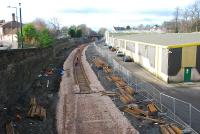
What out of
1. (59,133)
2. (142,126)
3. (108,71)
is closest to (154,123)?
(142,126)

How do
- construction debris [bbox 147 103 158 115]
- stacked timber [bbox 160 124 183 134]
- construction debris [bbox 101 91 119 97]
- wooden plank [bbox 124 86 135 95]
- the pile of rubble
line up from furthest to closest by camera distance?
construction debris [bbox 101 91 119 97], wooden plank [bbox 124 86 135 95], construction debris [bbox 147 103 158 115], the pile of rubble, stacked timber [bbox 160 124 183 134]

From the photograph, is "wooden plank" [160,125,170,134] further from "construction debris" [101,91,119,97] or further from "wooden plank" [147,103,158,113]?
"construction debris" [101,91,119,97]

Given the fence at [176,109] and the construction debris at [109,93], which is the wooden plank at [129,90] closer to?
the fence at [176,109]

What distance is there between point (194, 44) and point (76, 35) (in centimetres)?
12520

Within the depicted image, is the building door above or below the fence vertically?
above

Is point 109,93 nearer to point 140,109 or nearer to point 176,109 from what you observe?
point 140,109

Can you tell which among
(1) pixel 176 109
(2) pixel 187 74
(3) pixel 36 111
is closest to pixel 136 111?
(1) pixel 176 109

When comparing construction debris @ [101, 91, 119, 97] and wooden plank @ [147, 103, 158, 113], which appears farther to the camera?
construction debris @ [101, 91, 119, 97]

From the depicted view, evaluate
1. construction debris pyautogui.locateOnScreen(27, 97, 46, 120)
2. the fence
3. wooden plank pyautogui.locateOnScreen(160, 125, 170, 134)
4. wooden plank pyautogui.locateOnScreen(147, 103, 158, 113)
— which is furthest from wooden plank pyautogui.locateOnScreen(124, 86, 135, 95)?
wooden plank pyautogui.locateOnScreen(160, 125, 170, 134)

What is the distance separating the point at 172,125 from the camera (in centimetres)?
2048

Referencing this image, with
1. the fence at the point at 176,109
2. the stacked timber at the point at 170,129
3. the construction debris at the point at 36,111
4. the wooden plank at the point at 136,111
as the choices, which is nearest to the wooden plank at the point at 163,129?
the stacked timber at the point at 170,129

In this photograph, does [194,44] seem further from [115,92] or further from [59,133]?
[59,133]

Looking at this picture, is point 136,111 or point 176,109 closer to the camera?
point 176,109

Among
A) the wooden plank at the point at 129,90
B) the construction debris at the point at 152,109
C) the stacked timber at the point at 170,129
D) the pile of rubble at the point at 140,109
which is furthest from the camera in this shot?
the wooden plank at the point at 129,90
